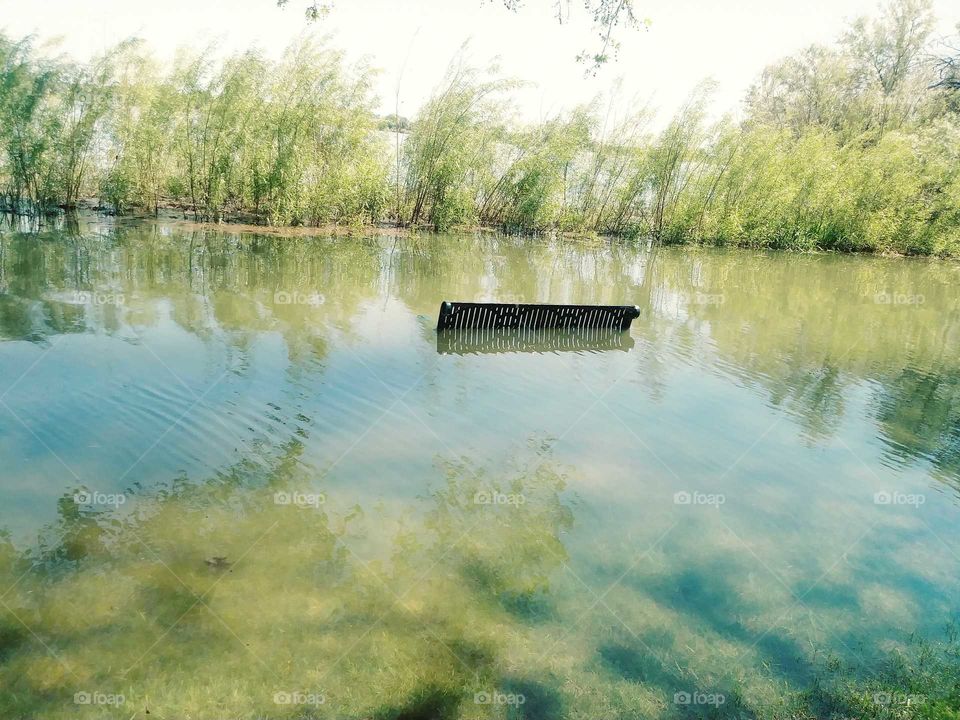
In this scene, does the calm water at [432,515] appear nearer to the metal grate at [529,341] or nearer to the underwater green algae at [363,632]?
the underwater green algae at [363,632]

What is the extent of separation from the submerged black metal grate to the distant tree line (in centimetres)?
651

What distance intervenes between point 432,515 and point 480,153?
1975 centimetres

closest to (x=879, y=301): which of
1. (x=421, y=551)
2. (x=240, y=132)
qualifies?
(x=421, y=551)

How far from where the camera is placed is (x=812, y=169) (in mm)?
26422

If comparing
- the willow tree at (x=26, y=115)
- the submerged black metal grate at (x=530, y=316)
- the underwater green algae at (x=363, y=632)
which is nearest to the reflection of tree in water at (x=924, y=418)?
the underwater green algae at (x=363, y=632)

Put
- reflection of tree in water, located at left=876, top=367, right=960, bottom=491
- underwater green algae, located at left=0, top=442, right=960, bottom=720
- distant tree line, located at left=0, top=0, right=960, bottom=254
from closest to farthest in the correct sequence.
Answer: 1. underwater green algae, located at left=0, top=442, right=960, bottom=720
2. reflection of tree in water, located at left=876, top=367, right=960, bottom=491
3. distant tree line, located at left=0, top=0, right=960, bottom=254

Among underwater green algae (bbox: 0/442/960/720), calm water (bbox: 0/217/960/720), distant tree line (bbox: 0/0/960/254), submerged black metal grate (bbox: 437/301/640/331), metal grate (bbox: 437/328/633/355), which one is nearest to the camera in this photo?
underwater green algae (bbox: 0/442/960/720)

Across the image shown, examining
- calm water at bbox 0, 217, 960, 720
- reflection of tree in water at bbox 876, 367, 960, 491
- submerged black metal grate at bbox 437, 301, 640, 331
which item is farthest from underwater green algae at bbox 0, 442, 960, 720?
submerged black metal grate at bbox 437, 301, 640, 331

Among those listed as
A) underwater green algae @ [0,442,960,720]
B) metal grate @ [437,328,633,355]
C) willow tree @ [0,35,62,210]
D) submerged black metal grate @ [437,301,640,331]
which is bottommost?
underwater green algae @ [0,442,960,720]

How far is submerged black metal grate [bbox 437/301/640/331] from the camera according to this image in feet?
32.3

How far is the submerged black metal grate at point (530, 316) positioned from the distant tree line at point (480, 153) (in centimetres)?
651

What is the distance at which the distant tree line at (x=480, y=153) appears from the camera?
17.2 meters

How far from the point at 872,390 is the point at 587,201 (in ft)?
58.9

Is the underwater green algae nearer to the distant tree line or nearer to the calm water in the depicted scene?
the calm water
